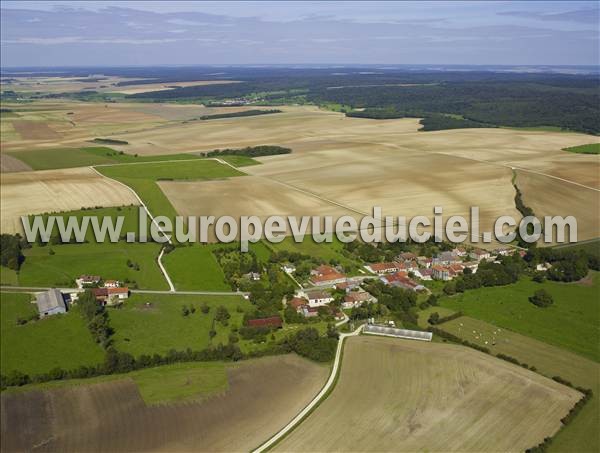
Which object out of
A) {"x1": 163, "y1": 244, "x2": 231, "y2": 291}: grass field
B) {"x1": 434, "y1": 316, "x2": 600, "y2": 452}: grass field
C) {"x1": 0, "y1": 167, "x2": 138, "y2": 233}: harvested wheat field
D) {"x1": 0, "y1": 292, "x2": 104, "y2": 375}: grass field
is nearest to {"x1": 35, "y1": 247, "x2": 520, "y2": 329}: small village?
{"x1": 0, "y1": 292, "x2": 104, "y2": 375}: grass field

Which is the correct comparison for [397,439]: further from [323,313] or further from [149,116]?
[149,116]

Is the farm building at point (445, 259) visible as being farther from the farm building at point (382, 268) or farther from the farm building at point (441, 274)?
the farm building at point (382, 268)

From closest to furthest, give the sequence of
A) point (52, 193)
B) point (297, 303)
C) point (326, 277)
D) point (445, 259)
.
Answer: point (297, 303) → point (326, 277) → point (445, 259) → point (52, 193)

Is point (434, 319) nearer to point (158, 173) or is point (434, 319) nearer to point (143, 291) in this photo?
point (143, 291)

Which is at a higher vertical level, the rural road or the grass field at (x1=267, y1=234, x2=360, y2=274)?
the grass field at (x1=267, y1=234, x2=360, y2=274)

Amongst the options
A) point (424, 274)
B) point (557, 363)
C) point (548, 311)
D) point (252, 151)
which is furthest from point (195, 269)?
point (252, 151)

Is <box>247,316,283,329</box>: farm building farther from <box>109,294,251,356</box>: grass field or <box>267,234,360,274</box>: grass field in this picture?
<box>267,234,360,274</box>: grass field

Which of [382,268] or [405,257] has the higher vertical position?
[405,257]

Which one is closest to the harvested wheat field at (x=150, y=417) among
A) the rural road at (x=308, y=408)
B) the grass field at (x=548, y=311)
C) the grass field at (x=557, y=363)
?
the rural road at (x=308, y=408)
